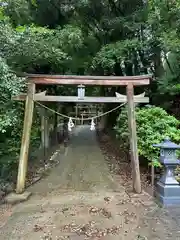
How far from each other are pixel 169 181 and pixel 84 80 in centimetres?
332

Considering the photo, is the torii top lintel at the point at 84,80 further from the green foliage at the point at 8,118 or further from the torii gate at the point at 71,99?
the green foliage at the point at 8,118

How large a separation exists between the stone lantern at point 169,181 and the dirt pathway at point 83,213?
29 centimetres

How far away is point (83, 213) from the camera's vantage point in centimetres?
519

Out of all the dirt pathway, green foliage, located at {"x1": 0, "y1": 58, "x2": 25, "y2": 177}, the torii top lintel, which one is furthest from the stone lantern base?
green foliage, located at {"x1": 0, "y1": 58, "x2": 25, "y2": 177}

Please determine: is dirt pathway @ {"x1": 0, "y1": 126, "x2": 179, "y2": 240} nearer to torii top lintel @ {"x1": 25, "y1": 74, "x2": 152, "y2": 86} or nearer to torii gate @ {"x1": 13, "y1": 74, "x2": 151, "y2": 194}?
torii gate @ {"x1": 13, "y1": 74, "x2": 151, "y2": 194}

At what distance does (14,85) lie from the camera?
5566mm

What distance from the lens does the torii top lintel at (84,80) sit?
6.98 metres

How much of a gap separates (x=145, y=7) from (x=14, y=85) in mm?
7293

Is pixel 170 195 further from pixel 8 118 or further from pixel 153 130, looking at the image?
pixel 8 118

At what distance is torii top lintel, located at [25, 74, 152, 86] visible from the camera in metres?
6.98

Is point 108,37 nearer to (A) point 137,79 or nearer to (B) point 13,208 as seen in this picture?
(A) point 137,79

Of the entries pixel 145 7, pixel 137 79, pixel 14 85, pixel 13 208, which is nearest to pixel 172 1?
pixel 145 7

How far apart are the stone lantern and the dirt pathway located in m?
0.29

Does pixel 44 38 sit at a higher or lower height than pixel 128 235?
higher
